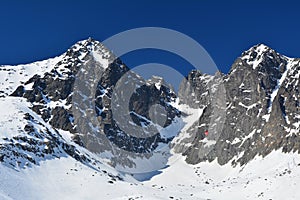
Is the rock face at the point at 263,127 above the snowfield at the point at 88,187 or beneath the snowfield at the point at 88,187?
above

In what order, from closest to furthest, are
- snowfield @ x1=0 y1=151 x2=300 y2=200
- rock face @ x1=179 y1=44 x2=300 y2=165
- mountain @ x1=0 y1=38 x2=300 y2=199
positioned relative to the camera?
snowfield @ x1=0 y1=151 x2=300 y2=200 < mountain @ x1=0 y1=38 x2=300 y2=199 < rock face @ x1=179 y1=44 x2=300 y2=165

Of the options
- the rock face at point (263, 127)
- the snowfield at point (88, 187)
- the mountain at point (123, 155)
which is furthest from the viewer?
the rock face at point (263, 127)

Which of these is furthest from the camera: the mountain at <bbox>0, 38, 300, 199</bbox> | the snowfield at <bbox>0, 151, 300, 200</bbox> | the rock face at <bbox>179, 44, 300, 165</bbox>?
the rock face at <bbox>179, 44, 300, 165</bbox>

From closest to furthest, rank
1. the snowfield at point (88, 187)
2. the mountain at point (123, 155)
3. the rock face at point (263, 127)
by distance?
the snowfield at point (88, 187), the mountain at point (123, 155), the rock face at point (263, 127)

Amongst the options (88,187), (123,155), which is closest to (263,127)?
(123,155)

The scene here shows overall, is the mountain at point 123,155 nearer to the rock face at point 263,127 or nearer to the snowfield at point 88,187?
the snowfield at point 88,187

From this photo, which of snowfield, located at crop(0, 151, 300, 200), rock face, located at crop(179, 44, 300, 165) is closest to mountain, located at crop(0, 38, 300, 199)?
snowfield, located at crop(0, 151, 300, 200)

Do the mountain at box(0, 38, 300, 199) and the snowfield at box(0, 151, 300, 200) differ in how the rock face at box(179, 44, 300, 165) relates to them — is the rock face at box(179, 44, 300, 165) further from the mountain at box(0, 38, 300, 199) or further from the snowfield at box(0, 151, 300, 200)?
the snowfield at box(0, 151, 300, 200)

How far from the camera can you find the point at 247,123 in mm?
190875

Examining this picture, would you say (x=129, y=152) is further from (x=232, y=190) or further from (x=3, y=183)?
A: (x=3, y=183)

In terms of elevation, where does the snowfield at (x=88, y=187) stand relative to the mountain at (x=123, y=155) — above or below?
below

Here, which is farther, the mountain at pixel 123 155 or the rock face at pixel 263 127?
the rock face at pixel 263 127

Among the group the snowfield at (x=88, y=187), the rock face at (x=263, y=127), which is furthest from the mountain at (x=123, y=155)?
the rock face at (x=263, y=127)

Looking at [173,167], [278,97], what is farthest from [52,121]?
[278,97]
